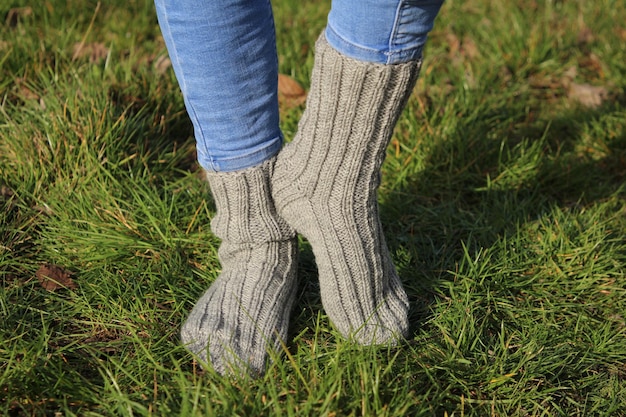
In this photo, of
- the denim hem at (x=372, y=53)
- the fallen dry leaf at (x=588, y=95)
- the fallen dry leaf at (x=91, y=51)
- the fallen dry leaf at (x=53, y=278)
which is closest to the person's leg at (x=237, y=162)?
the denim hem at (x=372, y=53)

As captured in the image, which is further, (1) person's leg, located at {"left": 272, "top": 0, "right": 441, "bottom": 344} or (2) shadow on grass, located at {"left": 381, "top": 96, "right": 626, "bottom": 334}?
(2) shadow on grass, located at {"left": 381, "top": 96, "right": 626, "bottom": 334}

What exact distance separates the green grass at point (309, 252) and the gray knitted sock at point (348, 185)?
0.24 ft

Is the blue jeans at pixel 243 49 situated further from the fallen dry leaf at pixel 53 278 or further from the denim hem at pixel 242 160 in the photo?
the fallen dry leaf at pixel 53 278

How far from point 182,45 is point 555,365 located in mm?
873

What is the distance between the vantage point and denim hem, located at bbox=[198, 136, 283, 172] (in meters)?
1.24

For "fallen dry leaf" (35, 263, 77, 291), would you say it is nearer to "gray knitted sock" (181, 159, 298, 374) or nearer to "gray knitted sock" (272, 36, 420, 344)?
"gray knitted sock" (181, 159, 298, 374)

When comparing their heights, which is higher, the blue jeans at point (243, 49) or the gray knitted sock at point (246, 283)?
the blue jeans at point (243, 49)

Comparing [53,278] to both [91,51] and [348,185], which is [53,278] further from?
[91,51]

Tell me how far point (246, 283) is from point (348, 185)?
288 mm

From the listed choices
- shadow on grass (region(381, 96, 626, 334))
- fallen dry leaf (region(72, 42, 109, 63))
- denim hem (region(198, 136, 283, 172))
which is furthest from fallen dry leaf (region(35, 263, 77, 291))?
fallen dry leaf (region(72, 42, 109, 63))

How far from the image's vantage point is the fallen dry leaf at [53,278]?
4.74 ft

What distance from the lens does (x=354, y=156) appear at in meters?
1.20

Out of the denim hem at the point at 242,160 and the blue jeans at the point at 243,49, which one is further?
the denim hem at the point at 242,160

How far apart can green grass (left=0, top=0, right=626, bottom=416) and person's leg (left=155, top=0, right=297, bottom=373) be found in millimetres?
72
